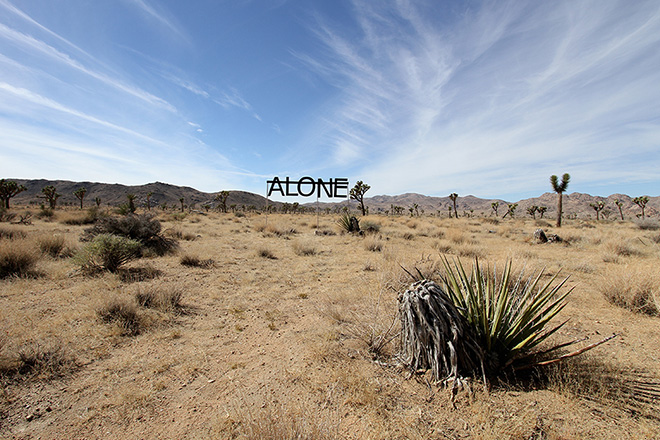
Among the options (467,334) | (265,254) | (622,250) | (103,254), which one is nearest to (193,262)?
(103,254)

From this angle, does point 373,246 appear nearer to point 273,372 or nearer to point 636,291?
point 636,291

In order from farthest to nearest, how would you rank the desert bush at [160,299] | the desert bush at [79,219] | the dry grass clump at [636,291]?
the desert bush at [79,219] < the desert bush at [160,299] < the dry grass clump at [636,291]

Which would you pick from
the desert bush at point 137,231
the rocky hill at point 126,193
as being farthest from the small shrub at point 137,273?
the rocky hill at point 126,193

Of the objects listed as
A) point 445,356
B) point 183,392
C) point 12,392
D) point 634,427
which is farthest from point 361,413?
point 12,392

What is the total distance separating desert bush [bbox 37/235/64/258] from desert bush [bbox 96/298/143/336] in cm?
601

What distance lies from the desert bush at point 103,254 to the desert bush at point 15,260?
95cm

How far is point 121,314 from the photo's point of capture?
4457 millimetres

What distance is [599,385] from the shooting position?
261 cm

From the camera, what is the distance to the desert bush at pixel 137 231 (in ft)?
31.0

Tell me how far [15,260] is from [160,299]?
466 cm

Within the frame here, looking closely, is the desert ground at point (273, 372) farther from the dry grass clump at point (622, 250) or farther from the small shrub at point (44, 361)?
the dry grass clump at point (622, 250)

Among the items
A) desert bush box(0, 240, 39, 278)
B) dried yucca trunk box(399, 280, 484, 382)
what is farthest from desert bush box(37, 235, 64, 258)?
dried yucca trunk box(399, 280, 484, 382)

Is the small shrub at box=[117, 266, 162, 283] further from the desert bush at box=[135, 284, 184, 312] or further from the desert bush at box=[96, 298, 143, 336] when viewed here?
the desert bush at box=[96, 298, 143, 336]

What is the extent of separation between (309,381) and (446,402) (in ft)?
4.92
